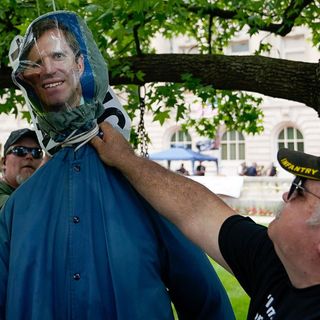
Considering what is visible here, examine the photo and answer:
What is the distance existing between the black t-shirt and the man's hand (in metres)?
0.51

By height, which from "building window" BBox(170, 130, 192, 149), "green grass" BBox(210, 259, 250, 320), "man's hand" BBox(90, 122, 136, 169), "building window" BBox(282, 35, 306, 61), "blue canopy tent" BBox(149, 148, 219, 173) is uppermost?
"building window" BBox(282, 35, 306, 61)

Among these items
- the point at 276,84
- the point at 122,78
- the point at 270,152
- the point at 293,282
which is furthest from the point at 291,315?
the point at 270,152

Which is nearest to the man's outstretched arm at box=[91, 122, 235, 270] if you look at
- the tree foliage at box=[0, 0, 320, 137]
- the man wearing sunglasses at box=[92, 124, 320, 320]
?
the man wearing sunglasses at box=[92, 124, 320, 320]

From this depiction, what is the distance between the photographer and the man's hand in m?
1.71

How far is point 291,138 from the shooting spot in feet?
80.9

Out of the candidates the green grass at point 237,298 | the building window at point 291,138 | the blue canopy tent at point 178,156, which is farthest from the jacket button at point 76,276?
the building window at point 291,138

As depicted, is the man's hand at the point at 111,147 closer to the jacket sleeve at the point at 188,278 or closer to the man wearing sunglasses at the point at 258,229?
the man wearing sunglasses at the point at 258,229

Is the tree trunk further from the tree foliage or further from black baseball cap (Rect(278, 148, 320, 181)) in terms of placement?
black baseball cap (Rect(278, 148, 320, 181))

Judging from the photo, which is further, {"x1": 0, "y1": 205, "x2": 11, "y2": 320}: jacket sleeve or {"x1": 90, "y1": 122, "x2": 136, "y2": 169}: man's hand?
{"x1": 90, "y1": 122, "x2": 136, "y2": 169}: man's hand

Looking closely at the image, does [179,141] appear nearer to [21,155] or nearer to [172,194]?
[21,155]

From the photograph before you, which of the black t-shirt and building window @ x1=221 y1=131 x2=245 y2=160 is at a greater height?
the black t-shirt

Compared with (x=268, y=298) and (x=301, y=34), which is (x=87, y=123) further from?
(x=301, y=34)

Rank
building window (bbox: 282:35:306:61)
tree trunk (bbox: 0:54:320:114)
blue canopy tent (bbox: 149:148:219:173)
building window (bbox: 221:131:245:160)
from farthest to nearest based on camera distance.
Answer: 1. building window (bbox: 221:131:245:160)
2. building window (bbox: 282:35:306:61)
3. blue canopy tent (bbox: 149:148:219:173)
4. tree trunk (bbox: 0:54:320:114)

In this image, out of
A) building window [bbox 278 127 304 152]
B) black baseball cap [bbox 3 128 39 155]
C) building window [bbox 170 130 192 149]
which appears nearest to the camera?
black baseball cap [bbox 3 128 39 155]
